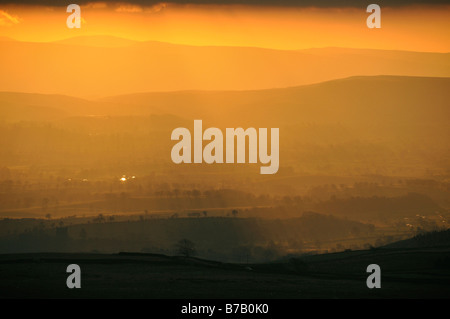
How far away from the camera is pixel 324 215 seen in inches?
1433

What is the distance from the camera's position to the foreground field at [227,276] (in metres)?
23.7

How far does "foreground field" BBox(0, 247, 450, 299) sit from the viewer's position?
77.9 ft

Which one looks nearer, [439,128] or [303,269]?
[303,269]

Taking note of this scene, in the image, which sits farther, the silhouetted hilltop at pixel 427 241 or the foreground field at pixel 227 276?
the silhouetted hilltop at pixel 427 241

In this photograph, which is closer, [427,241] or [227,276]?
[227,276]

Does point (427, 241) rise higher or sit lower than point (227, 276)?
higher

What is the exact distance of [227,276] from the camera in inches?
1054

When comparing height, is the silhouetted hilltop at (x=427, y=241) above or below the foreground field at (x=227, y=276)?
above

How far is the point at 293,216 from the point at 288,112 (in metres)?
7.72

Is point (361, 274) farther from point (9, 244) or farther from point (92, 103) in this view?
point (92, 103)
